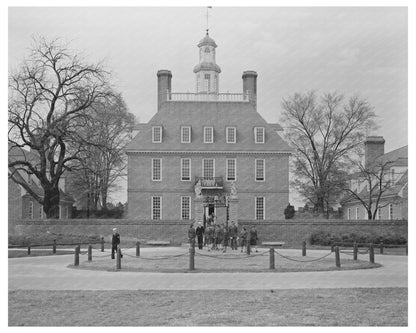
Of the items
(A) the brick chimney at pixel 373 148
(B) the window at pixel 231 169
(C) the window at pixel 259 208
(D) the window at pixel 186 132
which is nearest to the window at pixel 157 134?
(D) the window at pixel 186 132

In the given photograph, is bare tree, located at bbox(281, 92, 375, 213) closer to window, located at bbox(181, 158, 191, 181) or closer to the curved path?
window, located at bbox(181, 158, 191, 181)

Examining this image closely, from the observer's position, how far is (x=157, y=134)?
1763 inches

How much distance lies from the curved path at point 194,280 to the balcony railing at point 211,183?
2336 cm

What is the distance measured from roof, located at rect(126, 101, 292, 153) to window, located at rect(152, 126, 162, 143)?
0.83 feet

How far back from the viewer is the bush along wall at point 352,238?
106 feet

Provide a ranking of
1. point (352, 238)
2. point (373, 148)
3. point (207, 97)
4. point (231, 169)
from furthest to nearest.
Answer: point (207, 97) < point (231, 169) < point (373, 148) < point (352, 238)

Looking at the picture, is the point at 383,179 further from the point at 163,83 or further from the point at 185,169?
the point at 163,83

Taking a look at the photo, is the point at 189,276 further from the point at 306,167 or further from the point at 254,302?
the point at 306,167

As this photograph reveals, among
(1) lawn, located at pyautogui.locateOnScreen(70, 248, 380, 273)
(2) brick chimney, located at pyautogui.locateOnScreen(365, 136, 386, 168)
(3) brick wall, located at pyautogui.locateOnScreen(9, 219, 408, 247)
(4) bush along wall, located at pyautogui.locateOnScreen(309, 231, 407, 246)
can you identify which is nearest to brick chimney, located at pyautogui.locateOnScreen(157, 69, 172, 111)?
(3) brick wall, located at pyautogui.locateOnScreen(9, 219, 408, 247)

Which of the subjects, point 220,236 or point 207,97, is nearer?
point 220,236

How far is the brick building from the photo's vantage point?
43.5 metres

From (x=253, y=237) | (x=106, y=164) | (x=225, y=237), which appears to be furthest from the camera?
(x=106, y=164)

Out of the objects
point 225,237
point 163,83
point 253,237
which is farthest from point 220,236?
point 163,83

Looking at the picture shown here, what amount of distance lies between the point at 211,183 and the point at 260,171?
360 cm
